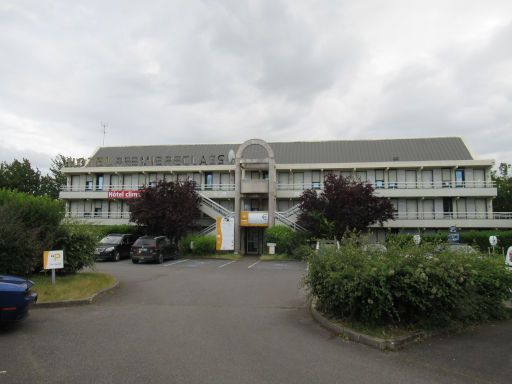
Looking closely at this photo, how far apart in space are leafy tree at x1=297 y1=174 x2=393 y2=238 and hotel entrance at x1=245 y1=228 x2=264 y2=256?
25.6 feet

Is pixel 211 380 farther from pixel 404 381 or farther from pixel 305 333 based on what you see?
pixel 305 333

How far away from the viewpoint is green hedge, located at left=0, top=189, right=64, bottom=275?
1100cm

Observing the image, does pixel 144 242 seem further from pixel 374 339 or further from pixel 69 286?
pixel 374 339

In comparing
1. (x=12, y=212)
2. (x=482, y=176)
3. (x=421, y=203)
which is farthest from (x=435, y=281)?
(x=482, y=176)

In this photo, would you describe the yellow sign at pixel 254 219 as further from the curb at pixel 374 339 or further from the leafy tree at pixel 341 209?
the curb at pixel 374 339

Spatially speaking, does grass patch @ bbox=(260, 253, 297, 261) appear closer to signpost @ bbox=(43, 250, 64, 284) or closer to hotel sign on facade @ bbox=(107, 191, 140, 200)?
signpost @ bbox=(43, 250, 64, 284)

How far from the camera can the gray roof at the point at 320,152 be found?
42.0 metres

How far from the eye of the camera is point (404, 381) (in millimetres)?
5348

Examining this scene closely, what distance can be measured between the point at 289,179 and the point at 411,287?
33.7 m

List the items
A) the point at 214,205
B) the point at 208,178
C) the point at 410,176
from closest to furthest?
1. the point at 214,205
2. the point at 410,176
3. the point at 208,178

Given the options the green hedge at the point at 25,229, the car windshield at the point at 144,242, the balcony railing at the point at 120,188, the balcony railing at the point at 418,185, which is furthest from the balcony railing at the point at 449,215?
the green hedge at the point at 25,229

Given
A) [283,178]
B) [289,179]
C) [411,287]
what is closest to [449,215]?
[289,179]

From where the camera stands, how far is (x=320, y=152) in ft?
145

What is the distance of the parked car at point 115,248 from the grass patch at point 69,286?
10.9 meters
